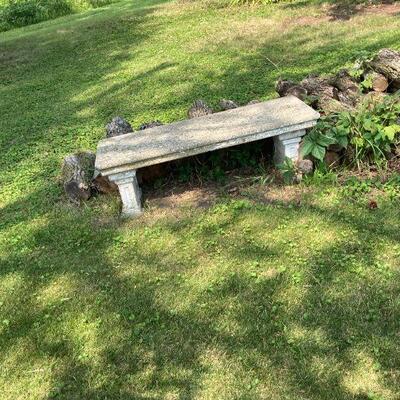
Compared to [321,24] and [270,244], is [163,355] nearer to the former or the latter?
[270,244]

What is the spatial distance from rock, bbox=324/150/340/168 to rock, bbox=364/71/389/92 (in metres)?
1.01

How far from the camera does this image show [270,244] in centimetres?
383

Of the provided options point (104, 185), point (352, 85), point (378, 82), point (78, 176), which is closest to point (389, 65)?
point (378, 82)

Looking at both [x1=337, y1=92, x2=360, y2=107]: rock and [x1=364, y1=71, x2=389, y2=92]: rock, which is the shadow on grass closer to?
[x1=337, y1=92, x2=360, y2=107]: rock

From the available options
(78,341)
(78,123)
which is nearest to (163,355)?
(78,341)

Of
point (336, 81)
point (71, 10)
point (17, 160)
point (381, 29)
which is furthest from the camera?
point (71, 10)

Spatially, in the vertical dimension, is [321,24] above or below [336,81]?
below

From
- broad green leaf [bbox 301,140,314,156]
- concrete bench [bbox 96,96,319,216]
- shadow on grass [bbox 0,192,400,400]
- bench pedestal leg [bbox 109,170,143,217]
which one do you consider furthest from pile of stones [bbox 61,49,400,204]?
shadow on grass [bbox 0,192,400,400]

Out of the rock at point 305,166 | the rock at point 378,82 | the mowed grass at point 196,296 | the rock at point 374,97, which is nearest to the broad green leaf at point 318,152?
the rock at point 305,166

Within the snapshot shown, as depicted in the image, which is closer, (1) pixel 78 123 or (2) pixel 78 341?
(2) pixel 78 341

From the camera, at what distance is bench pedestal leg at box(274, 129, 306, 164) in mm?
4453

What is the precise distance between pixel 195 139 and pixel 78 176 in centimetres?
117

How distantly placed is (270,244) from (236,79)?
4.53 metres

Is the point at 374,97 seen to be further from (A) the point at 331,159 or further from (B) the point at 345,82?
(A) the point at 331,159
